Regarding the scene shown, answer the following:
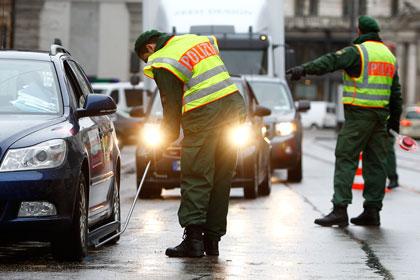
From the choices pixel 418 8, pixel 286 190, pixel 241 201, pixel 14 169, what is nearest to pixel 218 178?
pixel 14 169

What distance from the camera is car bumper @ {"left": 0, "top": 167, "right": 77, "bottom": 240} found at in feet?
29.4

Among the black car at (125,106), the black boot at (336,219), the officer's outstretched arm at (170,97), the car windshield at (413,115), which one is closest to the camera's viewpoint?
the officer's outstretched arm at (170,97)

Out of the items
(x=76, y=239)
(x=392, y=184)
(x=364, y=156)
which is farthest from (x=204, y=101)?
(x=392, y=184)

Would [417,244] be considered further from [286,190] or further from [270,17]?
[270,17]

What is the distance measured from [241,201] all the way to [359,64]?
414 centimetres

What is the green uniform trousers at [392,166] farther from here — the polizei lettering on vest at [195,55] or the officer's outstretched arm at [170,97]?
the officer's outstretched arm at [170,97]

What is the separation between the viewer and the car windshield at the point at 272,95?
75.3ft

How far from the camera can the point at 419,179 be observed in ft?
79.1

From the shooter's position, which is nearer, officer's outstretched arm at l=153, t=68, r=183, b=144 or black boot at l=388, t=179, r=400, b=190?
officer's outstretched arm at l=153, t=68, r=183, b=144

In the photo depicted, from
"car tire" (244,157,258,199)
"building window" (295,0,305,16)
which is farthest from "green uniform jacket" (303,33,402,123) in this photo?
"building window" (295,0,305,16)

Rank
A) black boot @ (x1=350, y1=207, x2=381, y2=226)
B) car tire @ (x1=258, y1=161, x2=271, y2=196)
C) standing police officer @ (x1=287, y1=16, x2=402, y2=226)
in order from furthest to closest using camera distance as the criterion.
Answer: car tire @ (x1=258, y1=161, x2=271, y2=196) < black boot @ (x1=350, y1=207, x2=381, y2=226) < standing police officer @ (x1=287, y1=16, x2=402, y2=226)

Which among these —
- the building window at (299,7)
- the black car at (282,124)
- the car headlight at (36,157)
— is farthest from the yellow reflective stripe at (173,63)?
the building window at (299,7)

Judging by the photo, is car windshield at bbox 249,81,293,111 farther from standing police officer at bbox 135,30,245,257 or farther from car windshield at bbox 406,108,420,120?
car windshield at bbox 406,108,420,120

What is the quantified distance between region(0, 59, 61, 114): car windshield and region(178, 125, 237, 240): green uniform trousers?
1.00 m
